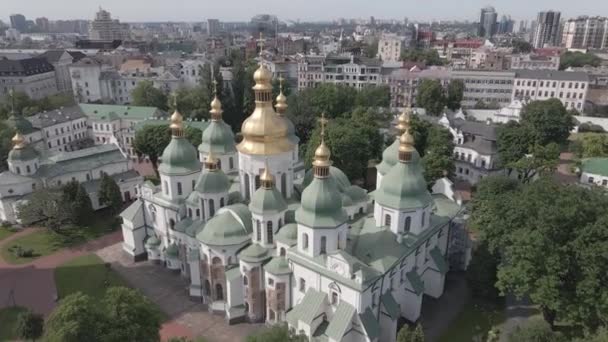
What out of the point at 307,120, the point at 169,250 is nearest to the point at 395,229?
the point at 169,250

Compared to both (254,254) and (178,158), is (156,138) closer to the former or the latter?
(178,158)

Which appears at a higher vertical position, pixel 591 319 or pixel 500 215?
pixel 500 215

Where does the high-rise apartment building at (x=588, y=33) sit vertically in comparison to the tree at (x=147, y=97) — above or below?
above

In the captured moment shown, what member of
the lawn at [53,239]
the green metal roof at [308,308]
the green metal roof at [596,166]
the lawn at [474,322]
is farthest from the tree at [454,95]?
the green metal roof at [308,308]

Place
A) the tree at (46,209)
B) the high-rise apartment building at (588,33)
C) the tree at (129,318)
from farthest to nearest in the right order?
the high-rise apartment building at (588,33) → the tree at (46,209) → the tree at (129,318)

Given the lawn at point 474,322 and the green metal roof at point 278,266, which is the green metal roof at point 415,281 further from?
the green metal roof at point 278,266

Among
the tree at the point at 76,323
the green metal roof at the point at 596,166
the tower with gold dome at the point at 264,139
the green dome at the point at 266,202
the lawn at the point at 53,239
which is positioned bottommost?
the lawn at the point at 53,239

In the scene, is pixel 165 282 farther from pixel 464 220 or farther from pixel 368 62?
pixel 368 62
